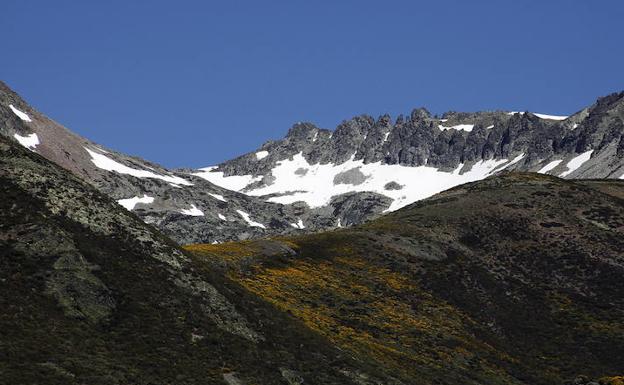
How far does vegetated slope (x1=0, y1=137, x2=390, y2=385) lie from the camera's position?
126ft

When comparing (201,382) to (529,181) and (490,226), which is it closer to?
(490,226)

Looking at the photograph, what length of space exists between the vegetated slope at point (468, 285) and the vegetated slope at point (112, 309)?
28.3 ft

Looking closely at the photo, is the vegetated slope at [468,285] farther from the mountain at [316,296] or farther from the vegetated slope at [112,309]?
the vegetated slope at [112,309]

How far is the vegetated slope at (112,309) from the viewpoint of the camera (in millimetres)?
38406

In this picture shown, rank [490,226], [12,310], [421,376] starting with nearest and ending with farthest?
[12,310], [421,376], [490,226]

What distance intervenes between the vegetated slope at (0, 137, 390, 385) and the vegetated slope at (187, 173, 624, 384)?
8.62 m

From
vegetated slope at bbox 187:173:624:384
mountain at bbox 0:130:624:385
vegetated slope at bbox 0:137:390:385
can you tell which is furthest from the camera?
vegetated slope at bbox 187:173:624:384

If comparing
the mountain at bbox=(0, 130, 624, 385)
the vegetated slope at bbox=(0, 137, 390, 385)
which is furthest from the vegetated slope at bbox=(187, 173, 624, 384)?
the vegetated slope at bbox=(0, 137, 390, 385)

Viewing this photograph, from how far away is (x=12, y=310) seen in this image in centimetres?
3944

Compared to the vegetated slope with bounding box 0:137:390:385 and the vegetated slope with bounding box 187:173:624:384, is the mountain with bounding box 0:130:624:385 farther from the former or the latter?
the vegetated slope with bounding box 187:173:624:384

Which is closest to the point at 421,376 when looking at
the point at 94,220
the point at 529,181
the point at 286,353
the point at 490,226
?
the point at 286,353

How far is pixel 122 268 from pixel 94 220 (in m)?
5.63

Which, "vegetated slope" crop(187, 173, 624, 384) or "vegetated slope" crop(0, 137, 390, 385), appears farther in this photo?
"vegetated slope" crop(187, 173, 624, 384)

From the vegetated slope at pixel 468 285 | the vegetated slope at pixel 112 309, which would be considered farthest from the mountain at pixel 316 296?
the vegetated slope at pixel 468 285
